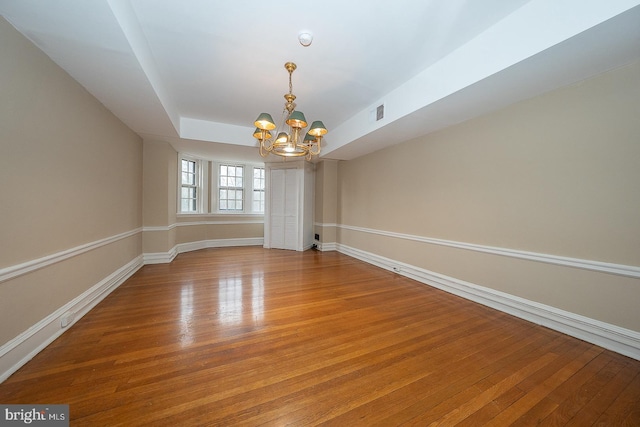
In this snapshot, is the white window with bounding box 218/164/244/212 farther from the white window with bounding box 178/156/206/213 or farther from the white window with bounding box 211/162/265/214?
the white window with bounding box 178/156/206/213

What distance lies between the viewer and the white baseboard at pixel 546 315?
6.14 feet

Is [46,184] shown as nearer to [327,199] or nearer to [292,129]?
[292,129]

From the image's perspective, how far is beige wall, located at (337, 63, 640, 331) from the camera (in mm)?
1896

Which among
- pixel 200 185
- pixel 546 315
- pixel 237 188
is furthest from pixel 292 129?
pixel 237 188

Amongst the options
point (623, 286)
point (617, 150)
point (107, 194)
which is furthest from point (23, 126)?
point (623, 286)

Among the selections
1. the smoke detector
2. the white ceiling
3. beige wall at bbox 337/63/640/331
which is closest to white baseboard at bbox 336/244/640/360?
beige wall at bbox 337/63/640/331

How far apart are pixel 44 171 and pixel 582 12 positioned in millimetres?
4184

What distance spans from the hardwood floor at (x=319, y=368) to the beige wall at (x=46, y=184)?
0.45 m

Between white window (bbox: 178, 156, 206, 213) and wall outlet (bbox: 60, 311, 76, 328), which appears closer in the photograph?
wall outlet (bbox: 60, 311, 76, 328)

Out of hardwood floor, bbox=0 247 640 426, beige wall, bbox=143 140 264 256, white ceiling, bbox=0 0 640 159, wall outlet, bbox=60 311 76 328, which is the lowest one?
hardwood floor, bbox=0 247 640 426

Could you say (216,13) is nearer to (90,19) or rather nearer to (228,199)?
(90,19)

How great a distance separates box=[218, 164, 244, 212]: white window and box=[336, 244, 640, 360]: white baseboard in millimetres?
5147

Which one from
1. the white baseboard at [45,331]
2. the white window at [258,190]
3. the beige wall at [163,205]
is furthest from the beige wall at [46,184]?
the white window at [258,190]

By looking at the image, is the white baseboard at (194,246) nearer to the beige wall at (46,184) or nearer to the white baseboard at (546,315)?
the beige wall at (46,184)
